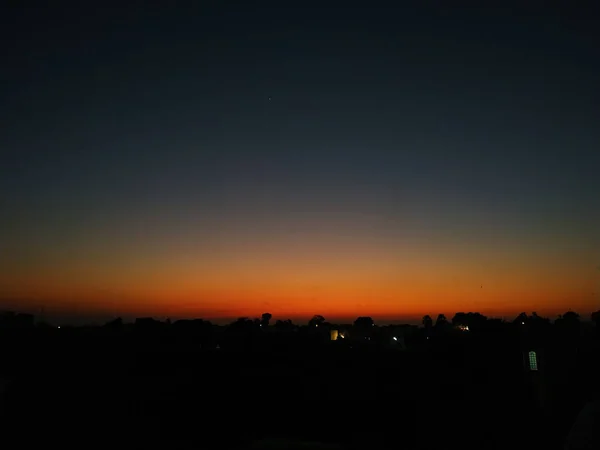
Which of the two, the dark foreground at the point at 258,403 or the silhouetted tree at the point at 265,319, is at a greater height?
the silhouetted tree at the point at 265,319

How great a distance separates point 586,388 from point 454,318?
3366 inches

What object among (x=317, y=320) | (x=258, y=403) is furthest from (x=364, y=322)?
(x=258, y=403)

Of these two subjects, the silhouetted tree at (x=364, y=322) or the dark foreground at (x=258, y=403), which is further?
the silhouetted tree at (x=364, y=322)

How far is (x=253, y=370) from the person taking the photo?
33406 mm

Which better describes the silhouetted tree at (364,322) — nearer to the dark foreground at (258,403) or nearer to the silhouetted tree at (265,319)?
the silhouetted tree at (265,319)

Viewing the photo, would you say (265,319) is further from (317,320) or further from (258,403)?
(258,403)

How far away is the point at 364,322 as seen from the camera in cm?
12675

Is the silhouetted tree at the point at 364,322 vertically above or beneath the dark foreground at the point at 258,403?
above

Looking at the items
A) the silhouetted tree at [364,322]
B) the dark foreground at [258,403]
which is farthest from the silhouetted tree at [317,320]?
the dark foreground at [258,403]

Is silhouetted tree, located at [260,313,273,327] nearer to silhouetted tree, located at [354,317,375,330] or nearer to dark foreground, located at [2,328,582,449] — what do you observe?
silhouetted tree, located at [354,317,375,330]

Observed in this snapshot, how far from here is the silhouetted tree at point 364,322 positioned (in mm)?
123312

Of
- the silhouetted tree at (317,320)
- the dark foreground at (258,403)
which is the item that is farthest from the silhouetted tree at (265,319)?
the dark foreground at (258,403)

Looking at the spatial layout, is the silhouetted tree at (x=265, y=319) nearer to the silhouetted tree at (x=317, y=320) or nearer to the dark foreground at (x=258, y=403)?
the silhouetted tree at (x=317, y=320)

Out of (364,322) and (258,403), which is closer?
(258,403)
